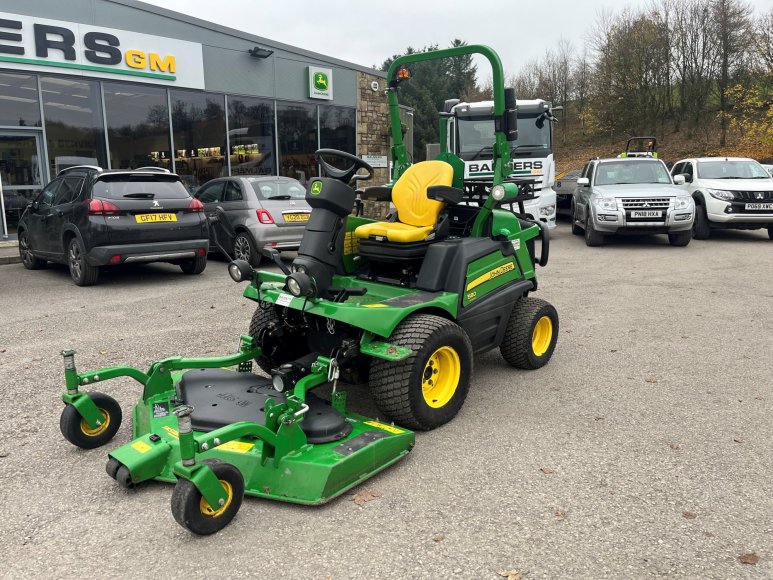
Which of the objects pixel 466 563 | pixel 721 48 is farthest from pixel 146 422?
pixel 721 48

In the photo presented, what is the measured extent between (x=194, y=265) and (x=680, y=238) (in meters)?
9.41

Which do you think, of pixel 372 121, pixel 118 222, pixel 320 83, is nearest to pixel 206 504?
pixel 118 222

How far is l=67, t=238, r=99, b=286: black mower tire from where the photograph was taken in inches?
335

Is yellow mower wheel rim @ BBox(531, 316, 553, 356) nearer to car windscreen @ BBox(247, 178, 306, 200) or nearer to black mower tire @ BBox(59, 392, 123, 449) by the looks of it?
black mower tire @ BBox(59, 392, 123, 449)

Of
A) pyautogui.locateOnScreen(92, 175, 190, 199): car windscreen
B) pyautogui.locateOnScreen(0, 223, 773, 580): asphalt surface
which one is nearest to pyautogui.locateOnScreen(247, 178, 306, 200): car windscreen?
pyautogui.locateOnScreen(92, 175, 190, 199): car windscreen

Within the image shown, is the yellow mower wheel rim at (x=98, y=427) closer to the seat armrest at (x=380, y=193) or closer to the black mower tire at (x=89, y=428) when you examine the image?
the black mower tire at (x=89, y=428)

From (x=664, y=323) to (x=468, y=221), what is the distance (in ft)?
9.99

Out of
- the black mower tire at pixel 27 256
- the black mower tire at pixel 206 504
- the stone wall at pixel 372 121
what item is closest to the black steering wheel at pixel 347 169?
the black mower tire at pixel 206 504

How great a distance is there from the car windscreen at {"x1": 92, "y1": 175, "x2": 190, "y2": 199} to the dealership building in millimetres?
5125

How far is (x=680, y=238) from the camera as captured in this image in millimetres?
12516

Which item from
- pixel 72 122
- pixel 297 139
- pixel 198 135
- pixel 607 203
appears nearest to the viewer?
pixel 607 203

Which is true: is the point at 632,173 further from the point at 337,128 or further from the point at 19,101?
the point at 19,101

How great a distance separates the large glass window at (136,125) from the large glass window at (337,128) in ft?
15.4

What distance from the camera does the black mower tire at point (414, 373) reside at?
364 centimetres
